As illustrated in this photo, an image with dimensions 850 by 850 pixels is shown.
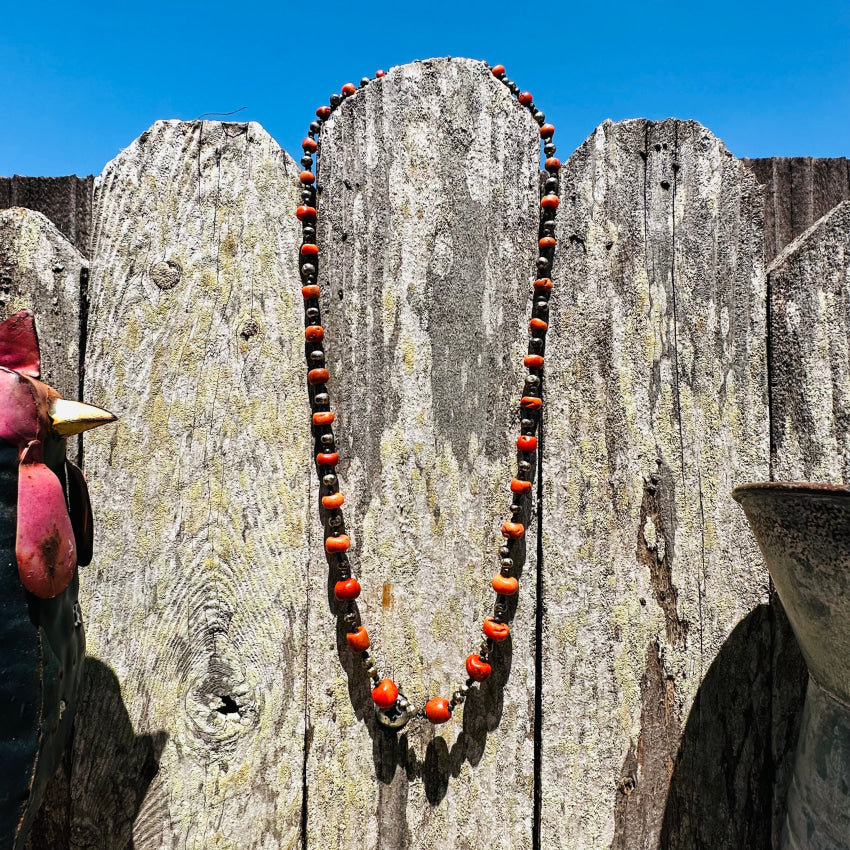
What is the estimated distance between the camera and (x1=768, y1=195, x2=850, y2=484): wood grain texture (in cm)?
108

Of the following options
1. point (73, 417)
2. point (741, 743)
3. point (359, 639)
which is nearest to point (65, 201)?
point (73, 417)

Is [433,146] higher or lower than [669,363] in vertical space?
higher

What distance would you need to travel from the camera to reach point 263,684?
3.50 feet

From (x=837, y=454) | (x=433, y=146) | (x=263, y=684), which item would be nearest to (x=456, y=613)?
(x=263, y=684)

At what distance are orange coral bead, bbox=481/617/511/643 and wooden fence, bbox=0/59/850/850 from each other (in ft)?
0.14

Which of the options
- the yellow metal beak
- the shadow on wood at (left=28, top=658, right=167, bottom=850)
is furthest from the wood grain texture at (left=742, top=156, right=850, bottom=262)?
the shadow on wood at (left=28, top=658, right=167, bottom=850)

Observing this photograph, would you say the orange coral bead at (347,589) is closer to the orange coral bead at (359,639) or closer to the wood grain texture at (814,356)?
the orange coral bead at (359,639)

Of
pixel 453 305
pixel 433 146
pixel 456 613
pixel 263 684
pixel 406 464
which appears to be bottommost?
pixel 263 684

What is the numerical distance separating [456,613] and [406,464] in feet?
0.92

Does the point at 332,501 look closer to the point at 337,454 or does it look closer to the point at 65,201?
the point at 337,454

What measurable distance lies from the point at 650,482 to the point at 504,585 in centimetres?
33

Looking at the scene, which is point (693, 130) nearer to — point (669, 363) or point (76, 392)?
point (669, 363)

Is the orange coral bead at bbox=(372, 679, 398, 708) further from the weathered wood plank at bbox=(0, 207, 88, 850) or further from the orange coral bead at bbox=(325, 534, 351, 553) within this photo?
the weathered wood plank at bbox=(0, 207, 88, 850)

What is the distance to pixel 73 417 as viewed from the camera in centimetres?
83
